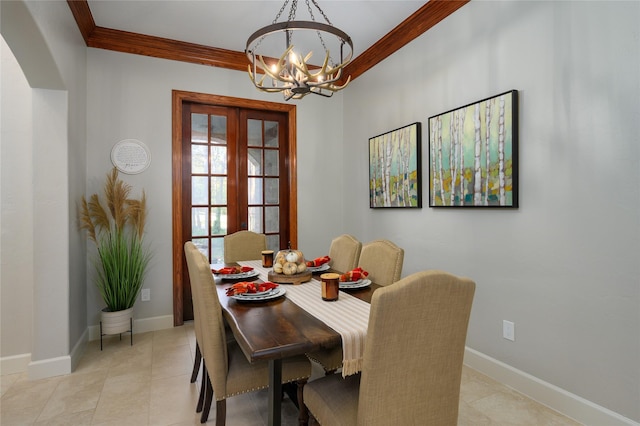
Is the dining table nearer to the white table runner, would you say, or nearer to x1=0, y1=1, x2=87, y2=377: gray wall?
the white table runner

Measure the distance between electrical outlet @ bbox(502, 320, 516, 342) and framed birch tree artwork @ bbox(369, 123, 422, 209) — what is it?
1.14 metres

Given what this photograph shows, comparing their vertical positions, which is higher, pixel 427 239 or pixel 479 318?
pixel 427 239

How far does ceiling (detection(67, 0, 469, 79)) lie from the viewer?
2.75 meters

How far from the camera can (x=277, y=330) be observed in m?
1.34

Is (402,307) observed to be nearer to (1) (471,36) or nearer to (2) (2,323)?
(1) (471,36)

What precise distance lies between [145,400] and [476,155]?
2.75 metres

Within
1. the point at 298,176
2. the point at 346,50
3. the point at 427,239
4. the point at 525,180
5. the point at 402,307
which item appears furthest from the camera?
the point at 298,176

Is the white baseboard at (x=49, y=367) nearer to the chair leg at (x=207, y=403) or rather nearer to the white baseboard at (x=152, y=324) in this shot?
the white baseboard at (x=152, y=324)

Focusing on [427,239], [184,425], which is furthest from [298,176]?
[184,425]

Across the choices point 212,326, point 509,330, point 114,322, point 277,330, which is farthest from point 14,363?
point 509,330

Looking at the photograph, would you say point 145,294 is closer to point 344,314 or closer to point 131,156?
point 131,156

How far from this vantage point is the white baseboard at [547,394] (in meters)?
1.75

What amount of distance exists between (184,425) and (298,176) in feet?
9.10

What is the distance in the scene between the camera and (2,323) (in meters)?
2.51
